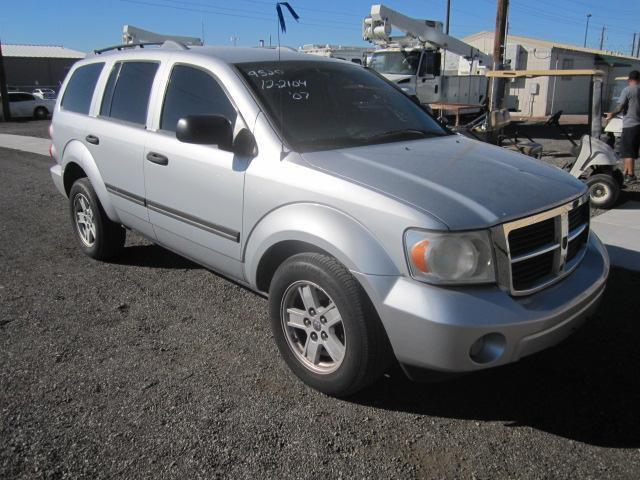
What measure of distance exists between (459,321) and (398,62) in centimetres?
1741

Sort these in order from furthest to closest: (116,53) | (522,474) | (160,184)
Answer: (116,53) → (160,184) → (522,474)

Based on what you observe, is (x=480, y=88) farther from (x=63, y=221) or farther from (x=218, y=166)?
(x=218, y=166)

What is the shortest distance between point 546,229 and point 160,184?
2.57 meters

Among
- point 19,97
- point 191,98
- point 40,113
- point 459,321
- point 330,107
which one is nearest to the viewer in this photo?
point 459,321

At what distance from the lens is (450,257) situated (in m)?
2.52

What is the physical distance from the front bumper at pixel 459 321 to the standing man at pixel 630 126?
7208mm

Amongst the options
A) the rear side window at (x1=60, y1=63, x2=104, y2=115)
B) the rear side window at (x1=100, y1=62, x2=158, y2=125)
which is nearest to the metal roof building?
the rear side window at (x1=60, y1=63, x2=104, y2=115)

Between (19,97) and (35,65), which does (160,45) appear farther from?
(35,65)

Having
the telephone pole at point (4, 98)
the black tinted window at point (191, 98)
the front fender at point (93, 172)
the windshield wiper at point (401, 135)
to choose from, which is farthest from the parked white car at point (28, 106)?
the windshield wiper at point (401, 135)

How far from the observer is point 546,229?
281 cm

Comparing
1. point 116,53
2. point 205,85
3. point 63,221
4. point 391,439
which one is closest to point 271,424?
point 391,439

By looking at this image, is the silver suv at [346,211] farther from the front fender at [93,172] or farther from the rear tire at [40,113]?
the rear tire at [40,113]

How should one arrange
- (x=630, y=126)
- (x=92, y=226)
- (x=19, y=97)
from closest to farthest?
(x=92, y=226) → (x=630, y=126) → (x=19, y=97)

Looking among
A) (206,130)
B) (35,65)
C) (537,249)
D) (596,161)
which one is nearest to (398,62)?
(596,161)
